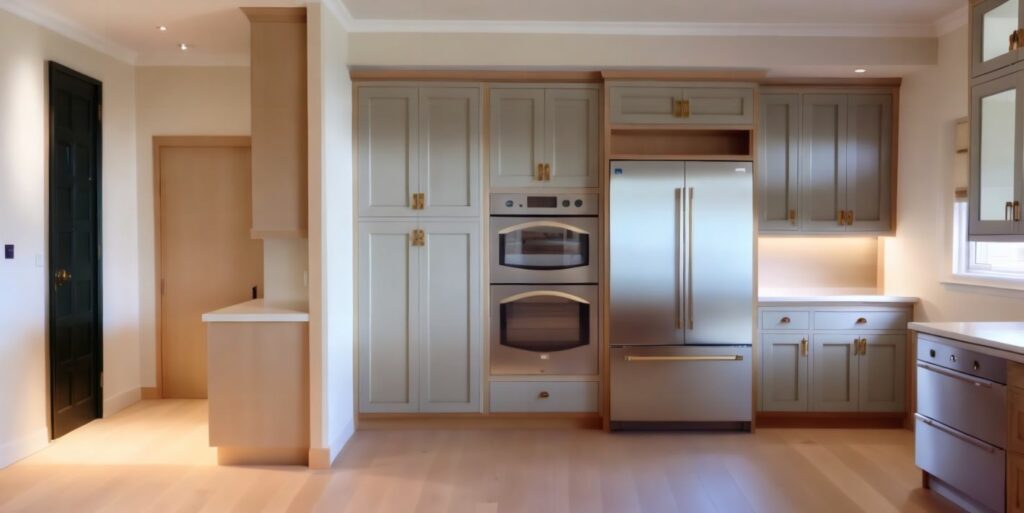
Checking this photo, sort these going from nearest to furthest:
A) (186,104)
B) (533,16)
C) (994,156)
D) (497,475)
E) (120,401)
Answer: (994,156) → (497,475) → (533,16) → (120,401) → (186,104)

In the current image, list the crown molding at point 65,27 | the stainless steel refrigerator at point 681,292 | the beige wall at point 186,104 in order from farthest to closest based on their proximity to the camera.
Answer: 1. the beige wall at point 186,104
2. the stainless steel refrigerator at point 681,292
3. the crown molding at point 65,27

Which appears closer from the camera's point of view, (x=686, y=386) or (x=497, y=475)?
(x=497, y=475)

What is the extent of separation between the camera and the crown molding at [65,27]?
11.9ft

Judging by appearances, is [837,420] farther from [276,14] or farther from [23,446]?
[23,446]

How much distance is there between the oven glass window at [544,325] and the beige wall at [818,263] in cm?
142

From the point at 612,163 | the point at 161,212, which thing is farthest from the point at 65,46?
the point at 612,163

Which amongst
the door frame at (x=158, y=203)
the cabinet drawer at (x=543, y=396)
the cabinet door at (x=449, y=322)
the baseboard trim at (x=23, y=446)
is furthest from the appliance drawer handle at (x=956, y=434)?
the baseboard trim at (x=23, y=446)

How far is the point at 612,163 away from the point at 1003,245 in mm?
2247

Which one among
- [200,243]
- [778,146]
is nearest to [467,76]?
Answer: [778,146]

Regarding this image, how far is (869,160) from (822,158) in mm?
326

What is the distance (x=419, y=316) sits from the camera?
417cm

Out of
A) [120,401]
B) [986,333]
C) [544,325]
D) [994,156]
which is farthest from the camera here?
[120,401]

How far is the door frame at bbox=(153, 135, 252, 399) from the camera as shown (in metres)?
4.76

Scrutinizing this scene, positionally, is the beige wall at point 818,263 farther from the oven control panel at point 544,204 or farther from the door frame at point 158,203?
the door frame at point 158,203
